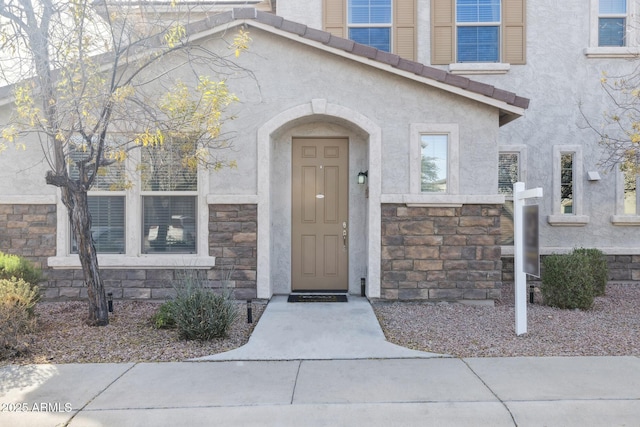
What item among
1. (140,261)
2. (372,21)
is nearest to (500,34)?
(372,21)

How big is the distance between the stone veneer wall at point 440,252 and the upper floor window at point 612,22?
5000 mm

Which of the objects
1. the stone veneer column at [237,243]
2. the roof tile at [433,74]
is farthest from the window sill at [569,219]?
the stone veneer column at [237,243]

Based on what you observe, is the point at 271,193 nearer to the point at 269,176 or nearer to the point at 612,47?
the point at 269,176

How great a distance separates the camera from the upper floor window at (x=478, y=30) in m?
9.34

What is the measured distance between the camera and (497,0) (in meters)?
9.33

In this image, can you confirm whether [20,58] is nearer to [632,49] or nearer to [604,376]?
[604,376]

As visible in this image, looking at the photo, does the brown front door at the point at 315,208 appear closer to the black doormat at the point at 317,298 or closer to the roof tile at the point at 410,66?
the black doormat at the point at 317,298

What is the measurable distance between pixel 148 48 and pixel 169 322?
11.6 ft

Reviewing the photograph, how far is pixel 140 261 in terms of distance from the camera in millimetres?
7254

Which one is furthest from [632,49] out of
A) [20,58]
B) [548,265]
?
[20,58]

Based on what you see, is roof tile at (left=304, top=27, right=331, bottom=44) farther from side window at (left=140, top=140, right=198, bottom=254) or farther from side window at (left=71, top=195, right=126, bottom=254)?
side window at (left=71, top=195, right=126, bottom=254)

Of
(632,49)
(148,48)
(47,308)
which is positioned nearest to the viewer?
(148,48)

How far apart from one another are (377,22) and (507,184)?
4.23 meters

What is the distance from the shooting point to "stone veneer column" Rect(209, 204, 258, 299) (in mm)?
7297
